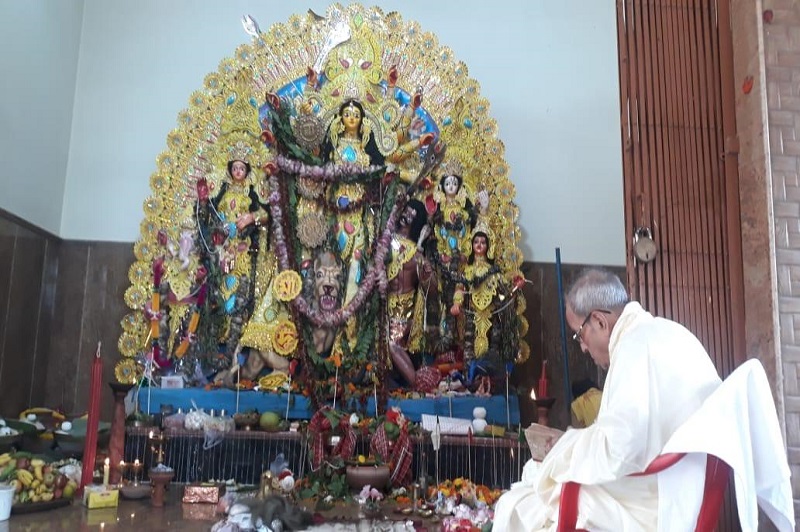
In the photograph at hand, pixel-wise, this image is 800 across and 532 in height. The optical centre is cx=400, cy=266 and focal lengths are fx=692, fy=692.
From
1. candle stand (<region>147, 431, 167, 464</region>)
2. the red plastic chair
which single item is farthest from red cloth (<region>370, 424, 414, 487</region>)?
the red plastic chair

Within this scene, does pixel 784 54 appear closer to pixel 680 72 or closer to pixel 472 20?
pixel 680 72

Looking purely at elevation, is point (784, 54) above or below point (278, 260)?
above

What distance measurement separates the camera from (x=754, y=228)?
4.12m

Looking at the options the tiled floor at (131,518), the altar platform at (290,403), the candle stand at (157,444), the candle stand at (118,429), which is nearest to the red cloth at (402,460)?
the tiled floor at (131,518)

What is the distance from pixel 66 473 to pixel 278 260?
2.59 m

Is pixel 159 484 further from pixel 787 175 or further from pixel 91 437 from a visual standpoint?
pixel 787 175

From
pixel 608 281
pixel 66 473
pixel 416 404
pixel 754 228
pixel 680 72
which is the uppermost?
pixel 680 72

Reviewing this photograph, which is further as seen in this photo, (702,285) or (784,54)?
(702,285)

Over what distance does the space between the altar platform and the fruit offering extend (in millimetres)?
1381

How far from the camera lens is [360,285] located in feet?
21.2

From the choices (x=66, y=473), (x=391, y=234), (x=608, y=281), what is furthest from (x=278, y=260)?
(x=608, y=281)

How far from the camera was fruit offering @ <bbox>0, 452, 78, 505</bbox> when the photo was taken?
4.25 m

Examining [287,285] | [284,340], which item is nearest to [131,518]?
[284,340]

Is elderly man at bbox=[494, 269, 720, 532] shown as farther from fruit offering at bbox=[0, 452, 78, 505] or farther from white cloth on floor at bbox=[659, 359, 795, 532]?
fruit offering at bbox=[0, 452, 78, 505]
